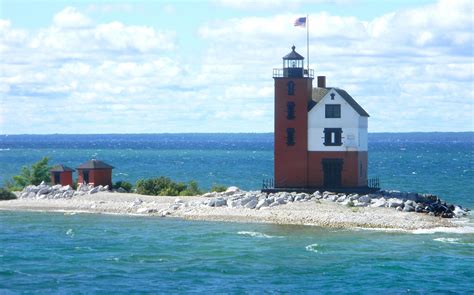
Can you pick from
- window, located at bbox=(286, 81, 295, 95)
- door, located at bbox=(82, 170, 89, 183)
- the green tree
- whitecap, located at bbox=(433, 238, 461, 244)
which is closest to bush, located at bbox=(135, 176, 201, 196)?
door, located at bbox=(82, 170, 89, 183)

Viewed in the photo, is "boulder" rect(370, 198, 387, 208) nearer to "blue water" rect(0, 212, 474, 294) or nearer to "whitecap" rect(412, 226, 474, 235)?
"whitecap" rect(412, 226, 474, 235)

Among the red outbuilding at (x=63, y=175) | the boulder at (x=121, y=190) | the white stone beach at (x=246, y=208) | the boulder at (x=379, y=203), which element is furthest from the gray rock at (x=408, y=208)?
the red outbuilding at (x=63, y=175)

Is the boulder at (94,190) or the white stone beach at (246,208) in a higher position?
the boulder at (94,190)

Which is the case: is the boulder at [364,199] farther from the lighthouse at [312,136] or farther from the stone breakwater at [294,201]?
the lighthouse at [312,136]

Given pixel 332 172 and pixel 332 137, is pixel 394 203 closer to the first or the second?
pixel 332 172

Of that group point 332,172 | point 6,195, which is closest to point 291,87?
point 332,172

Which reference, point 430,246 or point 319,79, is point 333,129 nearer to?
point 319,79

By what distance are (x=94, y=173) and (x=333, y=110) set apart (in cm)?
1703

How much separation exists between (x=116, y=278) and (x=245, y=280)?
5.13 m

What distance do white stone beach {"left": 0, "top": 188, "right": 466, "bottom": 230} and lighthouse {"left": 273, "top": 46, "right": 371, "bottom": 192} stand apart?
76.1 inches

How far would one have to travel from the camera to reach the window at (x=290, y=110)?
5825cm

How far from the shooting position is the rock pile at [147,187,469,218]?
54094mm

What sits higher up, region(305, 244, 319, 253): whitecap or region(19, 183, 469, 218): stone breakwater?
region(19, 183, 469, 218): stone breakwater

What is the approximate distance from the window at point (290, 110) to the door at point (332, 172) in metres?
3.44
